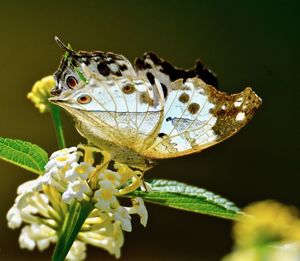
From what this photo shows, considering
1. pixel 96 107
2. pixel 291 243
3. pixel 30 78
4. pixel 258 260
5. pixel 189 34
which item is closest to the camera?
pixel 258 260

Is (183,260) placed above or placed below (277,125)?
below

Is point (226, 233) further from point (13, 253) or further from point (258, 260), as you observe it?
point (258, 260)

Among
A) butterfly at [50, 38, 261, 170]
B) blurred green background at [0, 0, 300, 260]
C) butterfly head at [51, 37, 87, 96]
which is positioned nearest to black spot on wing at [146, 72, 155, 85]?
butterfly at [50, 38, 261, 170]

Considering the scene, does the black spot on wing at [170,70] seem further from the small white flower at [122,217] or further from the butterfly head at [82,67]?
the small white flower at [122,217]

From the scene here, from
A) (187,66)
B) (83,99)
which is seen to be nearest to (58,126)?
(83,99)

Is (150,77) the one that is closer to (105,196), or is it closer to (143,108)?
(143,108)

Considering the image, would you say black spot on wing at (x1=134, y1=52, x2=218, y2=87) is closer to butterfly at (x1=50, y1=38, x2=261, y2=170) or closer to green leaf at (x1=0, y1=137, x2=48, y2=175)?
butterfly at (x1=50, y1=38, x2=261, y2=170)

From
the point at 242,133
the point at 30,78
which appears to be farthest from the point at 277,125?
the point at 30,78
